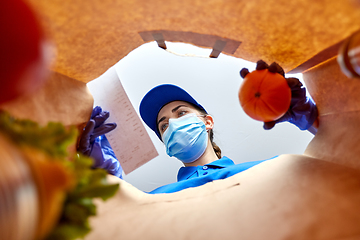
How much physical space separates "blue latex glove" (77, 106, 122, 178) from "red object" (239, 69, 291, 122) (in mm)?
502

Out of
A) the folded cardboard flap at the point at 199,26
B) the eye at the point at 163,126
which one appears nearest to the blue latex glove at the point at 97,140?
the folded cardboard flap at the point at 199,26

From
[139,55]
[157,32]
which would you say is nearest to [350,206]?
[157,32]

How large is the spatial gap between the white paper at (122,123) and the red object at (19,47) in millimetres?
653

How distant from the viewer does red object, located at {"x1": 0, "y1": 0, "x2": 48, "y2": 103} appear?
35cm

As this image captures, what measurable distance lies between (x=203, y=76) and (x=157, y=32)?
38.3 inches

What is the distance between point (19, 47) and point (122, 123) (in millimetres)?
710

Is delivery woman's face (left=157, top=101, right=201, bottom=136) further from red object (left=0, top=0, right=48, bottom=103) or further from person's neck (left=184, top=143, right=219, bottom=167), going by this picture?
red object (left=0, top=0, right=48, bottom=103)

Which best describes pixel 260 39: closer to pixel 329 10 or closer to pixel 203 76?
pixel 329 10

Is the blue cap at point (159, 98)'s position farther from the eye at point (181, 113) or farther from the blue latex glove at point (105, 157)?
the blue latex glove at point (105, 157)

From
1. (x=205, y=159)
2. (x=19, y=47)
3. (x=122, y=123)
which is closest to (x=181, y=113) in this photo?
(x=205, y=159)

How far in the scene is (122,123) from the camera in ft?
3.45

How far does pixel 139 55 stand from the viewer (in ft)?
5.32

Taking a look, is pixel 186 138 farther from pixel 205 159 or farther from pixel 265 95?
pixel 265 95

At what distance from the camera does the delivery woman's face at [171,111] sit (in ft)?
4.50
